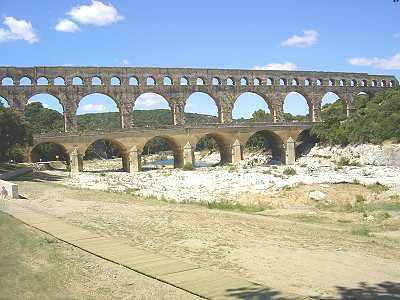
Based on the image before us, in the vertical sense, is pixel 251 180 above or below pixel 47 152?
below

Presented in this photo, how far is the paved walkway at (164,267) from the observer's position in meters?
6.77

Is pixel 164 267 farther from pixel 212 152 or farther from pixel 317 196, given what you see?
pixel 212 152

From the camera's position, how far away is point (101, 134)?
53.6 metres

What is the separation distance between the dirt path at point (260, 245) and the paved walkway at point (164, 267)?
1.42 ft

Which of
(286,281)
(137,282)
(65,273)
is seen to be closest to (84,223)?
(65,273)

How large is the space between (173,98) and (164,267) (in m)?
55.2

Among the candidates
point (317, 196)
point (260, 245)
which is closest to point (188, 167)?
point (317, 196)

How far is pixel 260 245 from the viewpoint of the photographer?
34.9 feet

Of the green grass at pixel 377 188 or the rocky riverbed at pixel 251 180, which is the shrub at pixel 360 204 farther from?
the green grass at pixel 377 188

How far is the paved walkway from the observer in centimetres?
677

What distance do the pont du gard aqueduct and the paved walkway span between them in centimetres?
4113

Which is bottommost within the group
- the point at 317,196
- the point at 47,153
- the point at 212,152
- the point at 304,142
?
the point at 317,196

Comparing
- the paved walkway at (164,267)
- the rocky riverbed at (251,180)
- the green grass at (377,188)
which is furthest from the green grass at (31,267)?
the green grass at (377,188)

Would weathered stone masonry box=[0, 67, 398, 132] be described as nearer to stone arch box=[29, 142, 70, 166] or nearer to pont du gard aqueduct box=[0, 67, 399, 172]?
pont du gard aqueduct box=[0, 67, 399, 172]
